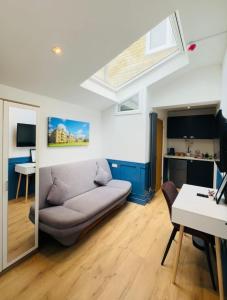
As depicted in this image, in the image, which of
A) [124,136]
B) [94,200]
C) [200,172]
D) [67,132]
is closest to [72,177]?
[94,200]

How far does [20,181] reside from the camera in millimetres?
1903

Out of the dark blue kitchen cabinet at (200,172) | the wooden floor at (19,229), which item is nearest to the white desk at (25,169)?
the wooden floor at (19,229)

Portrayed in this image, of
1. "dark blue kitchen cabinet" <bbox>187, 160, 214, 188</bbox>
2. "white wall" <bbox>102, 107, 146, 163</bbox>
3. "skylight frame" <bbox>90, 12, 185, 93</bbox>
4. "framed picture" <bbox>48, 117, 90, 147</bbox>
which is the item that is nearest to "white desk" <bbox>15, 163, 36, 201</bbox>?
"framed picture" <bbox>48, 117, 90, 147</bbox>

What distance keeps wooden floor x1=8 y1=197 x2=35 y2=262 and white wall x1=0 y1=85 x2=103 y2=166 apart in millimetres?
838

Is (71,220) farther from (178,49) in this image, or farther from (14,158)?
(178,49)

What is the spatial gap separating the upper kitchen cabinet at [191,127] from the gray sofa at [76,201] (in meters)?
2.43

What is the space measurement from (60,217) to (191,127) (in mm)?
4257

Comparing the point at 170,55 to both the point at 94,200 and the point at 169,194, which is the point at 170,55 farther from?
the point at 94,200

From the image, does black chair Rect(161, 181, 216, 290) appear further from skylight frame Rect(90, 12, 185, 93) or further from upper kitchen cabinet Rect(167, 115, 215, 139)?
upper kitchen cabinet Rect(167, 115, 215, 139)

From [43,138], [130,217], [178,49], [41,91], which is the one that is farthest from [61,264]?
[178,49]

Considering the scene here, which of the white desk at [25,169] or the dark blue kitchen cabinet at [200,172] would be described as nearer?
the white desk at [25,169]

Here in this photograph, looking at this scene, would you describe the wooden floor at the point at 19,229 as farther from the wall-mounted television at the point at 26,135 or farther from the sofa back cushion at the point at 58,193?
the wall-mounted television at the point at 26,135

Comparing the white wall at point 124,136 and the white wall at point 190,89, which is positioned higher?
the white wall at point 190,89

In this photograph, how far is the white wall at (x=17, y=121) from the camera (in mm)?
1745
